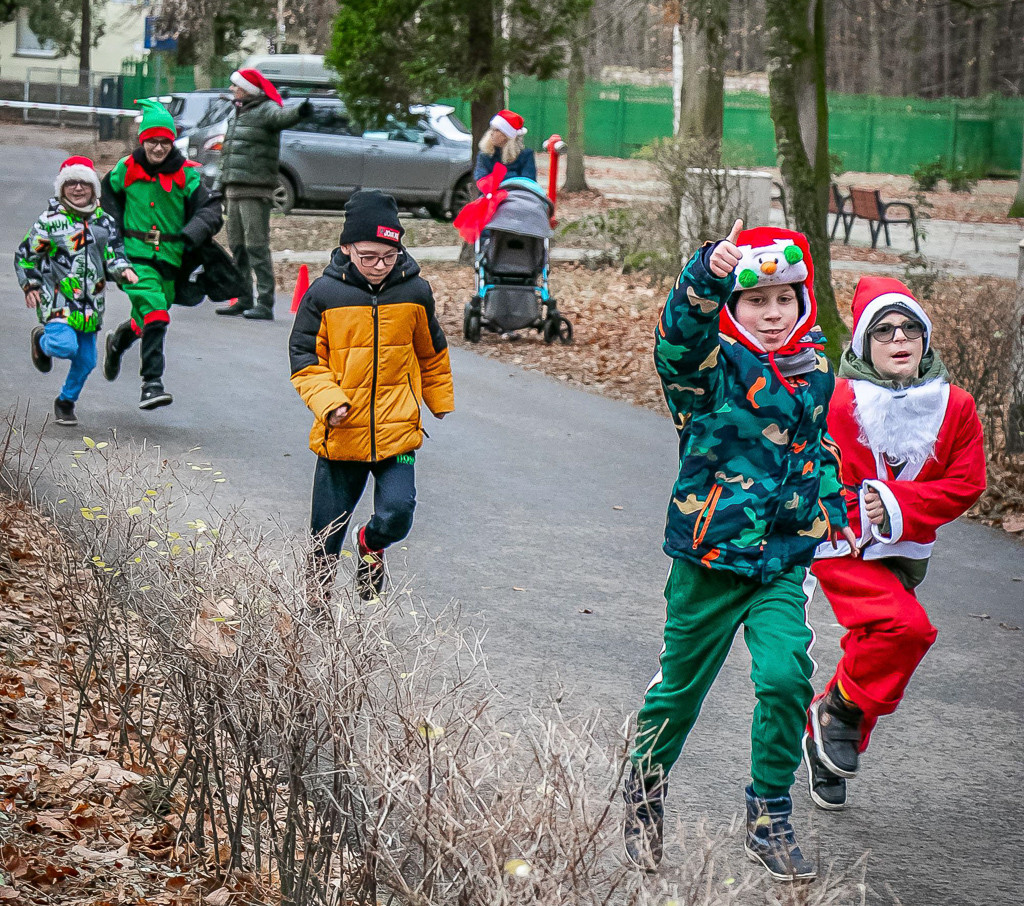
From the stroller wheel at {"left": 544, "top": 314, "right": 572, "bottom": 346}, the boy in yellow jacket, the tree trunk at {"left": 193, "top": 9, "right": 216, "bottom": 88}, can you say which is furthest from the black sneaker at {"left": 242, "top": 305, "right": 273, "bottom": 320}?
the tree trunk at {"left": 193, "top": 9, "right": 216, "bottom": 88}

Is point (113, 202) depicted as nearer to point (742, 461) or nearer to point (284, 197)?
point (742, 461)

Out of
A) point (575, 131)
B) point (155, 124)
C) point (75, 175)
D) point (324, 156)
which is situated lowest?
point (75, 175)

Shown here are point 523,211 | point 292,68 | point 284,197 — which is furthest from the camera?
point 292,68

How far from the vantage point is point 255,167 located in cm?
1332

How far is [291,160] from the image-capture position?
22547 millimetres

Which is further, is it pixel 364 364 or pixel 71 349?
Answer: pixel 71 349

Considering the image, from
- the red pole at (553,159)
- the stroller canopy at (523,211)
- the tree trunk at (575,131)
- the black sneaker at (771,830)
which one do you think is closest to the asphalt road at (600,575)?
the black sneaker at (771,830)

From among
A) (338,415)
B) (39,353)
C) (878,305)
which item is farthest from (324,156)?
(878,305)

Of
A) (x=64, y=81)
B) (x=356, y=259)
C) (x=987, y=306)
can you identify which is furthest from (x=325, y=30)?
(x=356, y=259)

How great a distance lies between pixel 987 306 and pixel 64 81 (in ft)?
166

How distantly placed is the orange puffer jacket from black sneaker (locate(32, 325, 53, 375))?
3679 millimetres

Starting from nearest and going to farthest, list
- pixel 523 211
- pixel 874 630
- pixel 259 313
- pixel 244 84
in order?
pixel 874 630 < pixel 523 211 < pixel 244 84 < pixel 259 313

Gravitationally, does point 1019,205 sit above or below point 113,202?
above

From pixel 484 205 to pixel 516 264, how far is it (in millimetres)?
601
